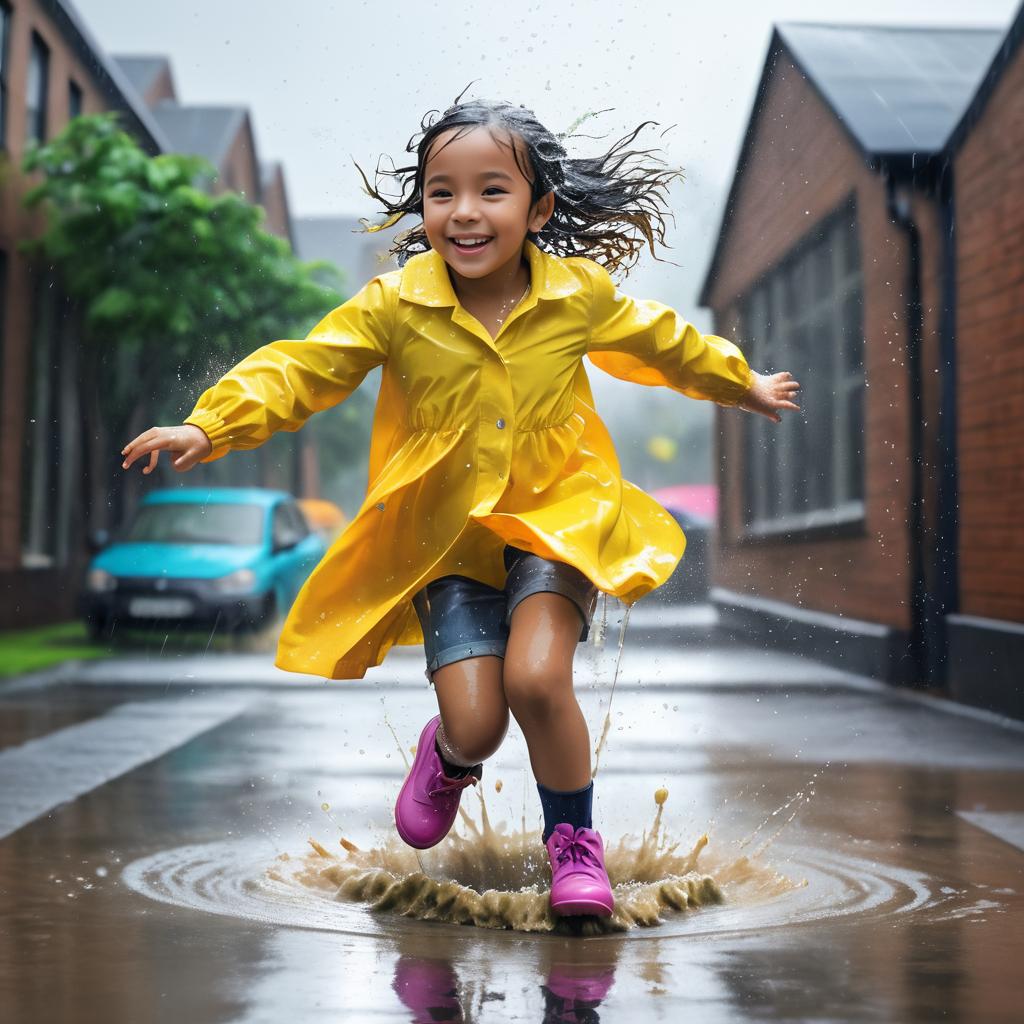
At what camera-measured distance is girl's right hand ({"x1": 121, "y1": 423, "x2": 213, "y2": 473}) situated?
11.3 ft

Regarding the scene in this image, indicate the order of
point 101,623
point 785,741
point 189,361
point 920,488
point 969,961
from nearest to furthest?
point 969,961 → point 785,741 → point 920,488 → point 101,623 → point 189,361

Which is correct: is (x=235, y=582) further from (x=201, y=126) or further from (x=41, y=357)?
(x=201, y=126)

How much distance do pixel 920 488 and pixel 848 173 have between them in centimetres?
251

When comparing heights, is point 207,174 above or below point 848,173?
above

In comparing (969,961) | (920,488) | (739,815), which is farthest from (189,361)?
(969,961)

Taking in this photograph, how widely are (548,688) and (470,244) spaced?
96cm

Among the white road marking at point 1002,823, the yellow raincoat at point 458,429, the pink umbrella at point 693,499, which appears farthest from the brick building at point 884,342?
the pink umbrella at point 693,499

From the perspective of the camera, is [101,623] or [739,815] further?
[101,623]

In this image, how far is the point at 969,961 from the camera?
331cm

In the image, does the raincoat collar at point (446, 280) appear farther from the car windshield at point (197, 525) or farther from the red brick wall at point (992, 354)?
the car windshield at point (197, 525)

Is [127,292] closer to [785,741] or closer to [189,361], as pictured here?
[189,361]

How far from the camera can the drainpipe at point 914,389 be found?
11227 mm

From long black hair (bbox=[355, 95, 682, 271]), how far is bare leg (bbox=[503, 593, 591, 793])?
904mm

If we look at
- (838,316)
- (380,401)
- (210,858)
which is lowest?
(210,858)
